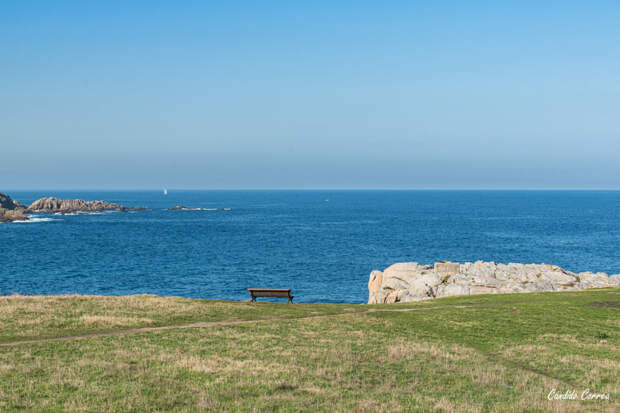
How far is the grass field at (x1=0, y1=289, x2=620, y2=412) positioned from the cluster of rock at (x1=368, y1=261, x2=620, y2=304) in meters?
11.5

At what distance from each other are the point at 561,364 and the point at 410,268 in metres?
31.4

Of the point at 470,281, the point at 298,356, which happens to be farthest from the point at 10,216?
the point at 298,356

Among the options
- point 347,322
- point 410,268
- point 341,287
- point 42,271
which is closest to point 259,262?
point 341,287

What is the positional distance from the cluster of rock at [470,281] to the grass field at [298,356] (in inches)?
454

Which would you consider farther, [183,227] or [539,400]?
[183,227]

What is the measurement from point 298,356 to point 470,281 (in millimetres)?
27671

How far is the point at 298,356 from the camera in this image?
56.7ft

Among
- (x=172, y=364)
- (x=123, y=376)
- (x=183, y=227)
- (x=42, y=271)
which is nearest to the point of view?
(x=123, y=376)

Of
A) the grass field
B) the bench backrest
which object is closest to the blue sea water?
the bench backrest

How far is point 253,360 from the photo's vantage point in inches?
656

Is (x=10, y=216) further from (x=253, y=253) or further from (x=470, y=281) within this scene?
(x=470, y=281)

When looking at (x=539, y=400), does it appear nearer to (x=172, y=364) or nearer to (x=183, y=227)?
(x=172, y=364)

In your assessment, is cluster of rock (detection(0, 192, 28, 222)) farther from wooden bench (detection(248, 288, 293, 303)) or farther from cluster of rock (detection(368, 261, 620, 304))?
wooden bench (detection(248, 288, 293, 303))

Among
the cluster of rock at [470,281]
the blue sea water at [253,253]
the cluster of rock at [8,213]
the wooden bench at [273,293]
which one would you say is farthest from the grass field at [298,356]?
the cluster of rock at [8,213]
